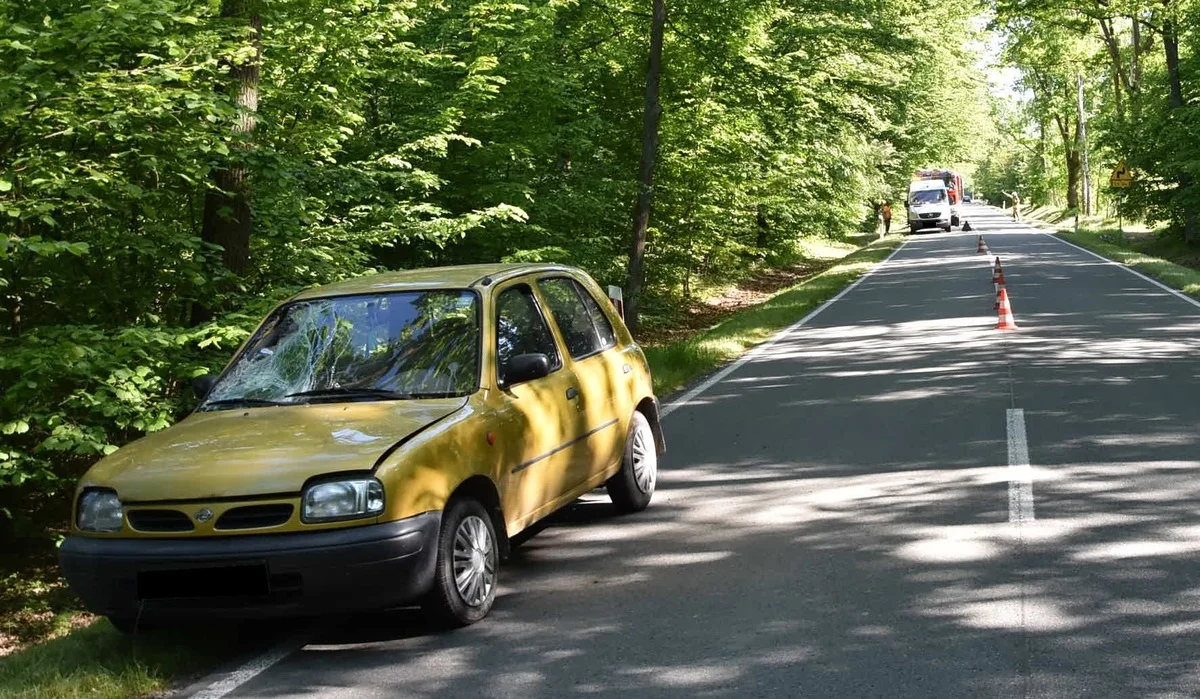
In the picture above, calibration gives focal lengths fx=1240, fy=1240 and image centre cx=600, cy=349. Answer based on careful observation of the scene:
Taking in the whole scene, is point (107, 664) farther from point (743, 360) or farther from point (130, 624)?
point (743, 360)

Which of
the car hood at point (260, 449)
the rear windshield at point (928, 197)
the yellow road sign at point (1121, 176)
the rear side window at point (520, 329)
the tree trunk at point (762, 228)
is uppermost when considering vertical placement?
the rear windshield at point (928, 197)

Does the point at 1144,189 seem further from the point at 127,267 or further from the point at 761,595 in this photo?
the point at 761,595

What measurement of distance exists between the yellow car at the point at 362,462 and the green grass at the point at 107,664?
213 mm

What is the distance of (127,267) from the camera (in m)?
12.1

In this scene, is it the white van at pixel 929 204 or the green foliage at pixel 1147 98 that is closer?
the green foliage at pixel 1147 98

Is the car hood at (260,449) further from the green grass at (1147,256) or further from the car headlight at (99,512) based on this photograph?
the green grass at (1147,256)

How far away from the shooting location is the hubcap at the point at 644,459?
8266mm

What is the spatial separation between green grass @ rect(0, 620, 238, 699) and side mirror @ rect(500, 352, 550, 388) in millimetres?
1878

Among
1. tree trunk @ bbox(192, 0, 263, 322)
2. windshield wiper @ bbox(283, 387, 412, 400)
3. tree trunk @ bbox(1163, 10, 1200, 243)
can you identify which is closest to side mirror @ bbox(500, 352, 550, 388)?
windshield wiper @ bbox(283, 387, 412, 400)

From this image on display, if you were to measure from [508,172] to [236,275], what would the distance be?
353 inches

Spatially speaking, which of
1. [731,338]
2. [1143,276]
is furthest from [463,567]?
[1143,276]

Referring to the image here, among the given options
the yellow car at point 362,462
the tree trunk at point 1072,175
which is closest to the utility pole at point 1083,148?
the tree trunk at point 1072,175

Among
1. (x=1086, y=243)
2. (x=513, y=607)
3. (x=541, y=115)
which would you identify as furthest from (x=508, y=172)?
(x=1086, y=243)

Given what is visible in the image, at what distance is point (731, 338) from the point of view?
19219 mm
